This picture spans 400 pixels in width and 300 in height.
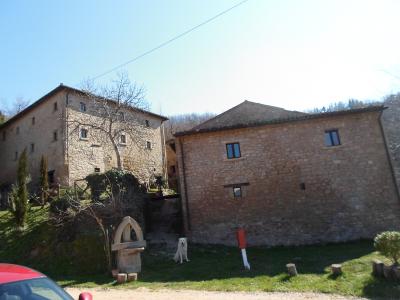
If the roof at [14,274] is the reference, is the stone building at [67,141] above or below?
above

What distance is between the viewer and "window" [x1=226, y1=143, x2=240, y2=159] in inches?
637

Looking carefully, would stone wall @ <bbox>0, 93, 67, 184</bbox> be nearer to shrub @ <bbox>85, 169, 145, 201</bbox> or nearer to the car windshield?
shrub @ <bbox>85, 169, 145, 201</bbox>

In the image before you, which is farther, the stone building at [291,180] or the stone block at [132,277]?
the stone building at [291,180]

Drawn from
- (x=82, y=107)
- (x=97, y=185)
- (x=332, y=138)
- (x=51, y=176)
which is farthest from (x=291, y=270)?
(x=82, y=107)

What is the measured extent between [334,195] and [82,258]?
11.5 meters

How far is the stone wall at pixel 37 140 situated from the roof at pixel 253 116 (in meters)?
12.2

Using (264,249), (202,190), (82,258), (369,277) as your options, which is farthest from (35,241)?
(369,277)

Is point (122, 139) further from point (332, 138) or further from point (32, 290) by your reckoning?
point (32, 290)

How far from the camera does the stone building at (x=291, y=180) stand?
1483 cm

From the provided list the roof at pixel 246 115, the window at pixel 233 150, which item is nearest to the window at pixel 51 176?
the roof at pixel 246 115

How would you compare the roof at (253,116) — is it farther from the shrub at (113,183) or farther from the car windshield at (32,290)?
the car windshield at (32,290)

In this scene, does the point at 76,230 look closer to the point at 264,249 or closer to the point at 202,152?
the point at 202,152

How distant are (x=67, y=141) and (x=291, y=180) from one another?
55.2ft

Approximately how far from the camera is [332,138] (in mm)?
15711
